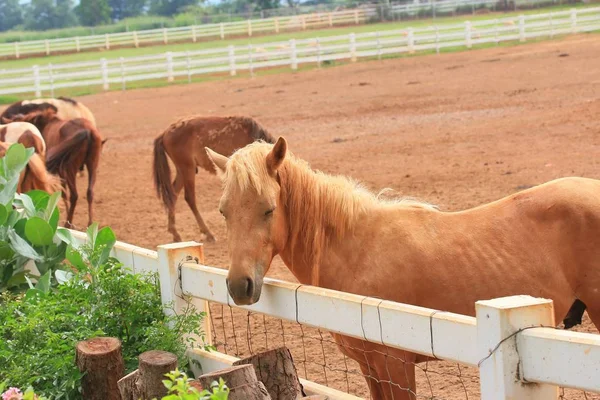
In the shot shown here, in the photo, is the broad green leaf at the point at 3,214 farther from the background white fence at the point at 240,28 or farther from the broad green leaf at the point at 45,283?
the background white fence at the point at 240,28

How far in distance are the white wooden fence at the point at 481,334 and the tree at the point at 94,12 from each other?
94771 mm

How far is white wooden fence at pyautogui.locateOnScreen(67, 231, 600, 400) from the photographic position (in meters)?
2.53

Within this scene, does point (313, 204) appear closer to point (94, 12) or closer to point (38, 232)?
point (38, 232)

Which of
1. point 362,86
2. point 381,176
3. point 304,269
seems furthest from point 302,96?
point 304,269

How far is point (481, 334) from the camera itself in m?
2.73

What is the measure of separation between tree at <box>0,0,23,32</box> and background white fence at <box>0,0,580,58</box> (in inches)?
3743

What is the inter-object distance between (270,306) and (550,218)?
→ 1.51 metres

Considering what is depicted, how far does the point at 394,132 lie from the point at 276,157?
12902mm

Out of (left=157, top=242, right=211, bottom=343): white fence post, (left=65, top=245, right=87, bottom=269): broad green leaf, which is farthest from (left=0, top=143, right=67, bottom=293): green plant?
(left=157, top=242, right=211, bottom=343): white fence post

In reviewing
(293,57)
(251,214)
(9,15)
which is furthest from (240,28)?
(9,15)

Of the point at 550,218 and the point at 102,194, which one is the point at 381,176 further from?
the point at 550,218

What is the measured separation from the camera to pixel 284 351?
3.61m

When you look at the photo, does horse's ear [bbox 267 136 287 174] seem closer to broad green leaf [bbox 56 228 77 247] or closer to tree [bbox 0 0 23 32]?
broad green leaf [bbox 56 228 77 247]

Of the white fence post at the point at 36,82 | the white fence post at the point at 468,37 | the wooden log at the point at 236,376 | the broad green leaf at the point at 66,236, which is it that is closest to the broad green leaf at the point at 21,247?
the broad green leaf at the point at 66,236
